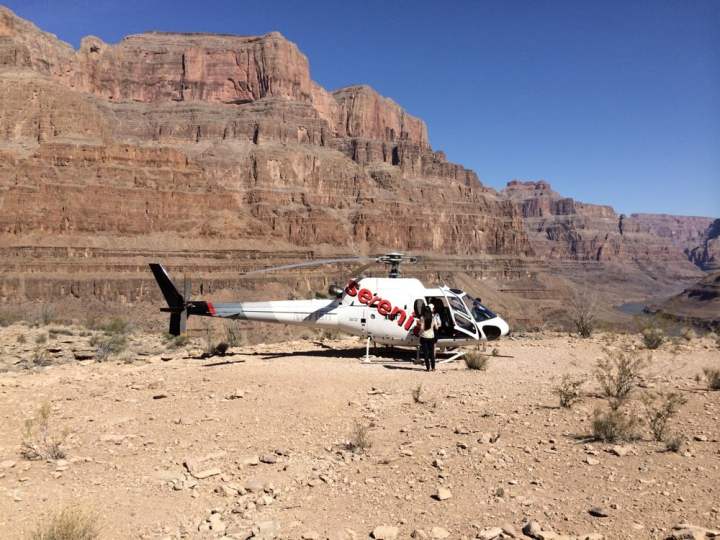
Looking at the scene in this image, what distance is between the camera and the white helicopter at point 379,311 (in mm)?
13742

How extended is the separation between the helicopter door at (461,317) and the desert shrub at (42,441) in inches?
360

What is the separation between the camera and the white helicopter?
13.7m

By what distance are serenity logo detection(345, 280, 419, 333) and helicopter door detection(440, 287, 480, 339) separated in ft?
3.47

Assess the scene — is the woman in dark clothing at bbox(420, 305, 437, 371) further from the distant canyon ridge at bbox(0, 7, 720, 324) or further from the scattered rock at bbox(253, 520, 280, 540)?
the distant canyon ridge at bbox(0, 7, 720, 324)

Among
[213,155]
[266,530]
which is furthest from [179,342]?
[213,155]

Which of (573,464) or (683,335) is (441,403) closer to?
(573,464)

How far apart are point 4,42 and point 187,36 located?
2276 inches

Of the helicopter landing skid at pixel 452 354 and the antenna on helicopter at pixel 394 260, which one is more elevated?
the antenna on helicopter at pixel 394 260

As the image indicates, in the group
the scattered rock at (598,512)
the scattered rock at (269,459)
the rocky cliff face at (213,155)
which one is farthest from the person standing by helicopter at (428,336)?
the rocky cliff face at (213,155)

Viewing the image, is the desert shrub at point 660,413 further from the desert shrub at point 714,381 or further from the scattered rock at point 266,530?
the scattered rock at point 266,530

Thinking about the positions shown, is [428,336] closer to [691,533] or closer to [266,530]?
[266,530]

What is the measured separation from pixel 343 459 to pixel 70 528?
10.4 feet

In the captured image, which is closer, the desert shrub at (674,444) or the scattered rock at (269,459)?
the desert shrub at (674,444)

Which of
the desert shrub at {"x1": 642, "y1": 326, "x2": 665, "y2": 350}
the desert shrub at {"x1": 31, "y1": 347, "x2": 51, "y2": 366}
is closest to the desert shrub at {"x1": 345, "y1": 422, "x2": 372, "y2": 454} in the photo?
the desert shrub at {"x1": 31, "y1": 347, "x2": 51, "y2": 366}
